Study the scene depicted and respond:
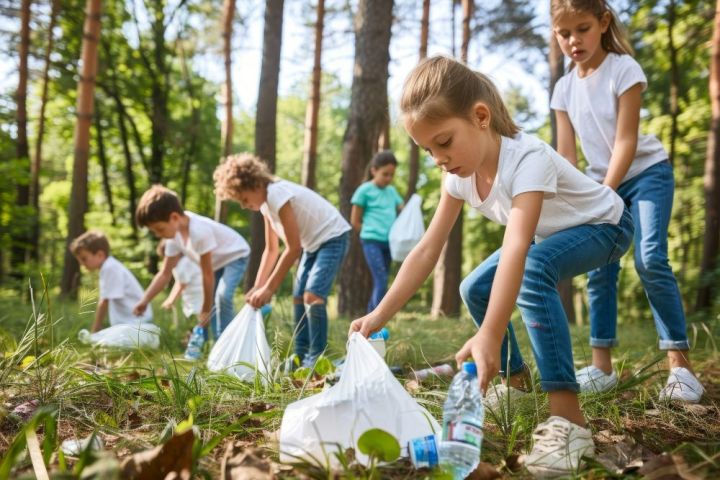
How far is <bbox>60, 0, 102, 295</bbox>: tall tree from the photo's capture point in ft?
26.6

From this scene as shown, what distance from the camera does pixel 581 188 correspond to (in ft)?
6.77

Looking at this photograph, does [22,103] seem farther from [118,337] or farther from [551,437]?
[551,437]

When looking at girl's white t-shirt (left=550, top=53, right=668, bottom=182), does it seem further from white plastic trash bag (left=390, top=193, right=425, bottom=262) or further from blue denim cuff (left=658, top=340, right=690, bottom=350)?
white plastic trash bag (left=390, top=193, right=425, bottom=262)

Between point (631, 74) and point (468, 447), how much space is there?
1.89 m

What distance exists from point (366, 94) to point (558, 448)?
218 inches

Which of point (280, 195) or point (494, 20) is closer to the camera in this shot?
point (280, 195)

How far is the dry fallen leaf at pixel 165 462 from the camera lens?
1.32 metres

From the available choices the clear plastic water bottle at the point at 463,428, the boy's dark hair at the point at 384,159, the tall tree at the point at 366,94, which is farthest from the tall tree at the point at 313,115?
the clear plastic water bottle at the point at 463,428

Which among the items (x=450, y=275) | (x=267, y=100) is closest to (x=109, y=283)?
(x=267, y=100)

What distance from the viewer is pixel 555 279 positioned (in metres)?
1.91

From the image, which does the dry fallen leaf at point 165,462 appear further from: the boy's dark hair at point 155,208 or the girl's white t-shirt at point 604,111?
the boy's dark hair at point 155,208

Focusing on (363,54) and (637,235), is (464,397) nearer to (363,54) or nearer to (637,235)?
(637,235)

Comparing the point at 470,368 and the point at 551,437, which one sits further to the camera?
the point at 551,437

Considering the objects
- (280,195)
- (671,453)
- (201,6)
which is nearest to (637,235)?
(671,453)
